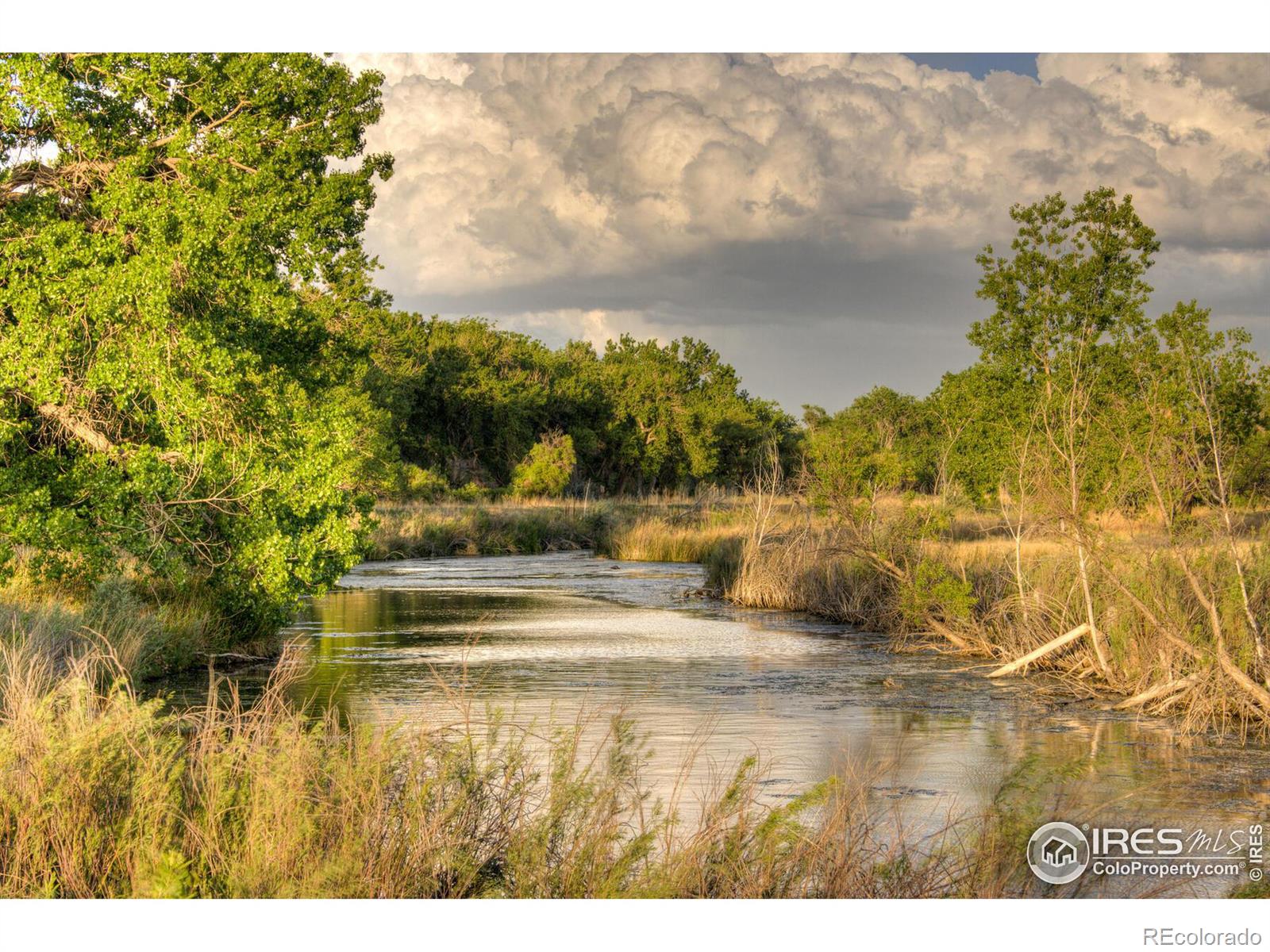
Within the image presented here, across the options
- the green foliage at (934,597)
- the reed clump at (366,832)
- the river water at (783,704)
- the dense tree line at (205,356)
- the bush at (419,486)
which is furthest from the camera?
the bush at (419,486)

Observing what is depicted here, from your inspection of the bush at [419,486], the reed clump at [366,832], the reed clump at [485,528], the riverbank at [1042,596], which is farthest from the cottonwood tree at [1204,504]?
the bush at [419,486]

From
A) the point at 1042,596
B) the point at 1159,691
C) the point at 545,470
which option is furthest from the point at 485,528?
the point at 1159,691

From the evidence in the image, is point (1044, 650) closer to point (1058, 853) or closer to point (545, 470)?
point (1058, 853)

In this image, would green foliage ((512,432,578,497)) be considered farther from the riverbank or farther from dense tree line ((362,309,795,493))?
the riverbank

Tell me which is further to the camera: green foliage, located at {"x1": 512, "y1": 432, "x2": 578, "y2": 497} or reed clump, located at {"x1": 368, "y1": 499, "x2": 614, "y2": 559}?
green foliage, located at {"x1": 512, "y1": 432, "x2": 578, "y2": 497}

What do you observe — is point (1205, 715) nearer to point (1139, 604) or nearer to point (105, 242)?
point (1139, 604)

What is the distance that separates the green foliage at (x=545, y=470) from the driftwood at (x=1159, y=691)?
4195 centimetres

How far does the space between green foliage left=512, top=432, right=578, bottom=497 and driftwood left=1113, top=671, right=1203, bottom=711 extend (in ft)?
138

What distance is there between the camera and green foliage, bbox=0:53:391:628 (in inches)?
497

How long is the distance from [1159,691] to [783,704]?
382cm

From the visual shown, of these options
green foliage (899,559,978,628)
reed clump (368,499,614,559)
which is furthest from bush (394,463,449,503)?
green foliage (899,559,978,628)

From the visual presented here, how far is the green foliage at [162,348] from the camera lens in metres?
12.6

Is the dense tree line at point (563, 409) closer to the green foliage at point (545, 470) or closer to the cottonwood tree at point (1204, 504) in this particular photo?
the green foliage at point (545, 470)

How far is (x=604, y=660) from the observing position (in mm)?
17703
